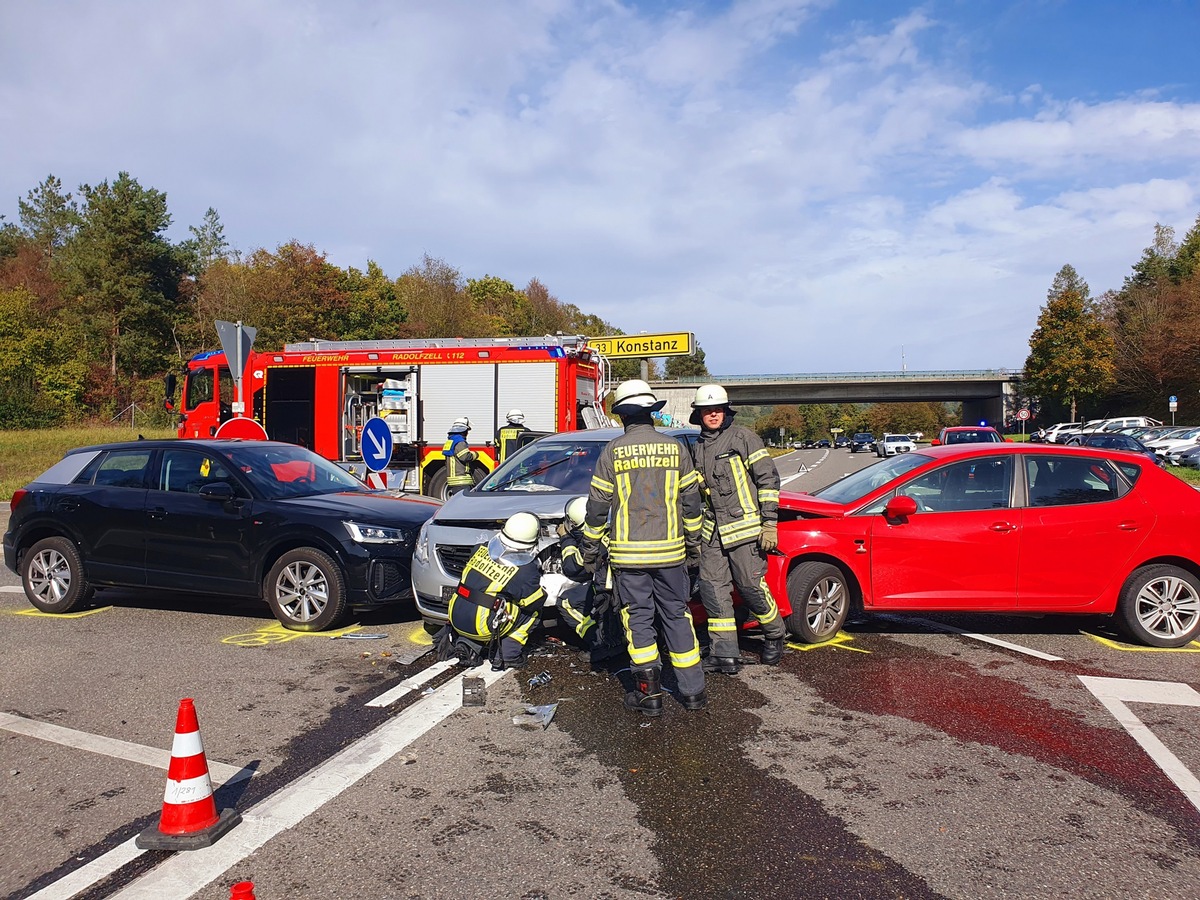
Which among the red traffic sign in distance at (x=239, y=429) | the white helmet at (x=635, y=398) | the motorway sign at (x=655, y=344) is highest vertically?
the motorway sign at (x=655, y=344)

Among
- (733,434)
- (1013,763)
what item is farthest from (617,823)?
(733,434)

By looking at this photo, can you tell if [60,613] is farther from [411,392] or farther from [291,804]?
[411,392]

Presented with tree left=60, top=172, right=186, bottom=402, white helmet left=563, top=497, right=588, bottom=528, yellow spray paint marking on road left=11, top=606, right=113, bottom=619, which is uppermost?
tree left=60, top=172, right=186, bottom=402

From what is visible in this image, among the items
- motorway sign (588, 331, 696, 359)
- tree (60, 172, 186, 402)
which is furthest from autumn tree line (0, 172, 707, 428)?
motorway sign (588, 331, 696, 359)

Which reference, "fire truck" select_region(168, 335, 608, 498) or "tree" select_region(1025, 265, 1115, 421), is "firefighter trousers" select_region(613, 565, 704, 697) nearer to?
"fire truck" select_region(168, 335, 608, 498)

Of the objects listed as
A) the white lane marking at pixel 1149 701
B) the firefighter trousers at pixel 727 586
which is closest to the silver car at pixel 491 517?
the firefighter trousers at pixel 727 586

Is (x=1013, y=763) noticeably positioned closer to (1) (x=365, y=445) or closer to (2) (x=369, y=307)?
(1) (x=365, y=445)

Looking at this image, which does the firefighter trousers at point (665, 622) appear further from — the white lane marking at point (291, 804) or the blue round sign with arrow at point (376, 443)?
the blue round sign with arrow at point (376, 443)

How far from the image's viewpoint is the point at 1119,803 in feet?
12.0

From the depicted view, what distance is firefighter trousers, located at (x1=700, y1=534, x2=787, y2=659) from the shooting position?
5.52 meters

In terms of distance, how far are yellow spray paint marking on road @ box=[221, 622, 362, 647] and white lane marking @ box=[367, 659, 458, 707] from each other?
1290 mm

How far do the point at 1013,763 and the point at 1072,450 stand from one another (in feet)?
10.8

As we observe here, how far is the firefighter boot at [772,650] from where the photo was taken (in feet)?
18.9

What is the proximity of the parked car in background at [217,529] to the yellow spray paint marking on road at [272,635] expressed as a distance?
10cm
